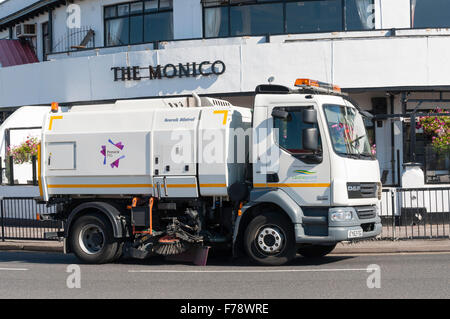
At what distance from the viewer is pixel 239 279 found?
33.9 feet

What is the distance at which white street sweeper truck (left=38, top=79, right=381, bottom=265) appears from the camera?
1135 cm

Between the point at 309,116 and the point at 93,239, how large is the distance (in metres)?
4.90

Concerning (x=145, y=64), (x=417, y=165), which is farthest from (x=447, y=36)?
(x=145, y=64)

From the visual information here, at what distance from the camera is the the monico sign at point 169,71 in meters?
19.5

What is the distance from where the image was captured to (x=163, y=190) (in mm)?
12148

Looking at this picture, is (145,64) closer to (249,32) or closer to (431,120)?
(249,32)

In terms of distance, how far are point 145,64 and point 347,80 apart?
612cm

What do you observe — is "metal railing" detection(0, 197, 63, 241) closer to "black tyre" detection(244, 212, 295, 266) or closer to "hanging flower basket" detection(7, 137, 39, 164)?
"hanging flower basket" detection(7, 137, 39, 164)

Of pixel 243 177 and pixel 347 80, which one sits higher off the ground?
pixel 347 80

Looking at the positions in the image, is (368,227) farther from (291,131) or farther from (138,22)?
(138,22)

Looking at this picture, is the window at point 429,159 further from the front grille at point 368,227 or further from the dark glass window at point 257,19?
the front grille at point 368,227

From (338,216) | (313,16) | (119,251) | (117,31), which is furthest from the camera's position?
(117,31)

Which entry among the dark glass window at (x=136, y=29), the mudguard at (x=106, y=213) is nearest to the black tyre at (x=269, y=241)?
the mudguard at (x=106, y=213)

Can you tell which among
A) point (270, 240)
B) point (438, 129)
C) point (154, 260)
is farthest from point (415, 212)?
point (154, 260)
